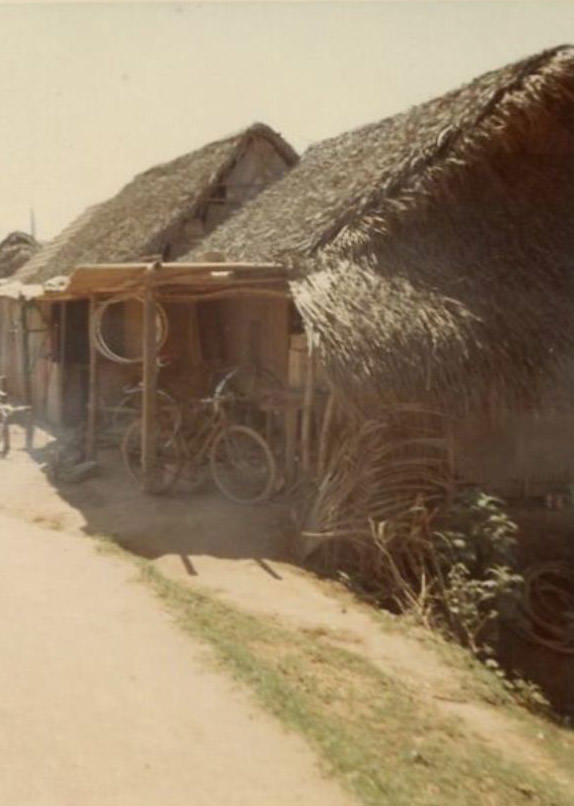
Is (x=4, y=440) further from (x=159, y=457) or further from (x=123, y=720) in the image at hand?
(x=123, y=720)

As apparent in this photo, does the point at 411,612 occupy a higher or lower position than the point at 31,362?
lower

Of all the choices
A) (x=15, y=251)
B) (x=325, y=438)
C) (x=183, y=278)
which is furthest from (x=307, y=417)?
(x=15, y=251)

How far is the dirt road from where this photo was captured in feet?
11.9

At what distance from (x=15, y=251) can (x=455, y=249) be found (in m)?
19.6

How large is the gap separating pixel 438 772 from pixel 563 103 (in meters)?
8.36

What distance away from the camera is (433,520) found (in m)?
8.12

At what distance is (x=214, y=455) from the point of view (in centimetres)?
963

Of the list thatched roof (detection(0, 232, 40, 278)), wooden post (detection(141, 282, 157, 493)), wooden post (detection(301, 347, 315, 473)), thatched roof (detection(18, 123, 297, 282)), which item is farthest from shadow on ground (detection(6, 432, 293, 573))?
thatched roof (detection(0, 232, 40, 278))

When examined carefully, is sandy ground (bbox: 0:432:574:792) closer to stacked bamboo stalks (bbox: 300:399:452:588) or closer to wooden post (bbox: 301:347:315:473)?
stacked bamboo stalks (bbox: 300:399:452:588)

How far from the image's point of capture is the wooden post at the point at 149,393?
9406 mm

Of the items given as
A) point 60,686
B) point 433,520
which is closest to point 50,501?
point 433,520

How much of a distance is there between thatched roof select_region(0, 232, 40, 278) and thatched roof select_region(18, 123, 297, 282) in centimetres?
642

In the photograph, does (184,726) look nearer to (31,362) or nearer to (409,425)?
(409,425)

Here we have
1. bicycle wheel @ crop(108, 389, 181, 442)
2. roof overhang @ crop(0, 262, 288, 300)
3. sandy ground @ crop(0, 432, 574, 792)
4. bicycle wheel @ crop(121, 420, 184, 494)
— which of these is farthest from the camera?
bicycle wheel @ crop(108, 389, 181, 442)
